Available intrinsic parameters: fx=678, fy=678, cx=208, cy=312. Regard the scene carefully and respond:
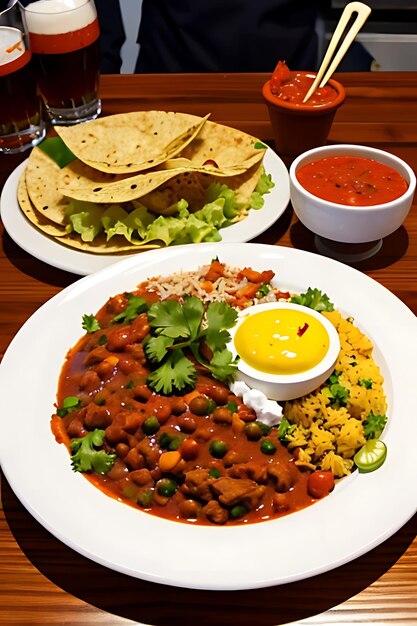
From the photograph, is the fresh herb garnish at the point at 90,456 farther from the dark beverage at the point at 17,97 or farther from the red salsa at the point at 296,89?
the dark beverage at the point at 17,97

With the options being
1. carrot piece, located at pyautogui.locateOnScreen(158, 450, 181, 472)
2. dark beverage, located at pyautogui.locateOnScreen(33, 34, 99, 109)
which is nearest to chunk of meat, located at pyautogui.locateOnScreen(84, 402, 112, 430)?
carrot piece, located at pyautogui.locateOnScreen(158, 450, 181, 472)

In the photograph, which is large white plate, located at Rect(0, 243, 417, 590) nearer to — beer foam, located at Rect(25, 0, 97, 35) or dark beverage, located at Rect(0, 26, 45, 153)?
dark beverage, located at Rect(0, 26, 45, 153)

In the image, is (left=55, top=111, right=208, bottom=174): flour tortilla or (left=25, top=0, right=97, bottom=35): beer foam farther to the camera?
(left=25, top=0, right=97, bottom=35): beer foam

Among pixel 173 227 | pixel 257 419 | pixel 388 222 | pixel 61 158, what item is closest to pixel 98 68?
pixel 61 158

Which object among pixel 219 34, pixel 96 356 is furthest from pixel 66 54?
pixel 96 356

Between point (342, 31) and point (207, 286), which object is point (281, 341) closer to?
point (207, 286)

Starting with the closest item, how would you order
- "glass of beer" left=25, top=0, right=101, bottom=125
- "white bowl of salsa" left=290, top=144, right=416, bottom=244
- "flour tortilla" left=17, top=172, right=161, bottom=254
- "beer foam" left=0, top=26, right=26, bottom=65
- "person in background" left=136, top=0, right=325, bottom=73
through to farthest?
"white bowl of salsa" left=290, top=144, right=416, bottom=244 → "flour tortilla" left=17, top=172, right=161, bottom=254 → "beer foam" left=0, top=26, right=26, bottom=65 → "glass of beer" left=25, top=0, right=101, bottom=125 → "person in background" left=136, top=0, right=325, bottom=73

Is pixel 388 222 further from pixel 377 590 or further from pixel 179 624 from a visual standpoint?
pixel 179 624
